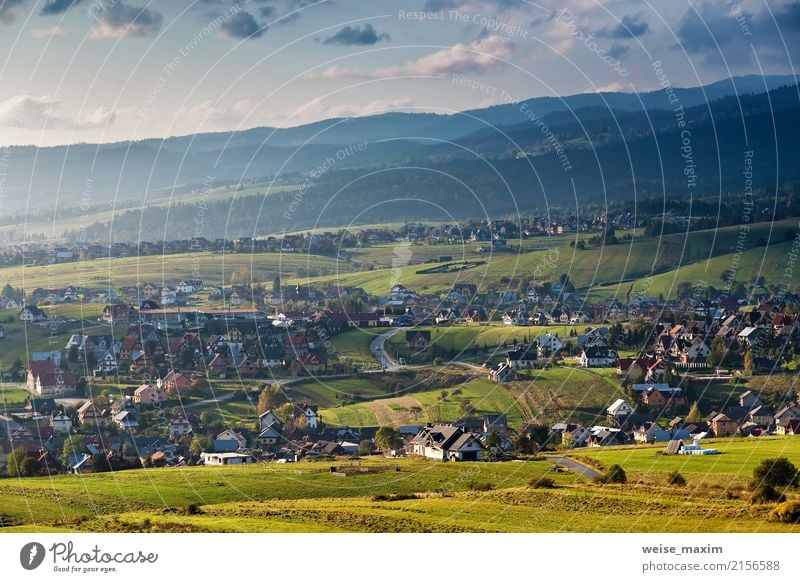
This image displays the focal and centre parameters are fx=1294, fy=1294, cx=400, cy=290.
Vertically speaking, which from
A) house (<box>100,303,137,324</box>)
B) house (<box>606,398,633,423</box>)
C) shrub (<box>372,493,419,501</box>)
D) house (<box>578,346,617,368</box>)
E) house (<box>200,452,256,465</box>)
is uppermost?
house (<box>100,303,137,324</box>)

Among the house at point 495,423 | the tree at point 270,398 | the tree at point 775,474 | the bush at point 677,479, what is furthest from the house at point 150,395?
the tree at point 775,474

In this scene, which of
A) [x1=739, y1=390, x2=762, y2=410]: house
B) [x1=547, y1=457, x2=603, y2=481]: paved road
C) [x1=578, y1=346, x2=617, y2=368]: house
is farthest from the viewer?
[x1=578, y1=346, x2=617, y2=368]: house

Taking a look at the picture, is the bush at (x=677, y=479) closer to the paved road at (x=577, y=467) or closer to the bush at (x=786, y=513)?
the paved road at (x=577, y=467)

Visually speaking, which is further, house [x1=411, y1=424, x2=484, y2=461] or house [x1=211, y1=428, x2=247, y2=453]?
house [x1=211, y1=428, x2=247, y2=453]

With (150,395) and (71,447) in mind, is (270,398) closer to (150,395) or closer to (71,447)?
(150,395)

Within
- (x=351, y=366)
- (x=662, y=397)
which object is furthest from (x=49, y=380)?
(x=662, y=397)

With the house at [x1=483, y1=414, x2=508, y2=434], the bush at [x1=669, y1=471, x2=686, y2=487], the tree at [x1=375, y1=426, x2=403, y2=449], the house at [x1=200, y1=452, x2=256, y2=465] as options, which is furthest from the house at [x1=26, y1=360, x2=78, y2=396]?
the bush at [x1=669, y1=471, x2=686, y2=487]

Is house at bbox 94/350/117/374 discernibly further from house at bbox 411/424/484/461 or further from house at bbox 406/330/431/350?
house at bbox 411/424/484/461
